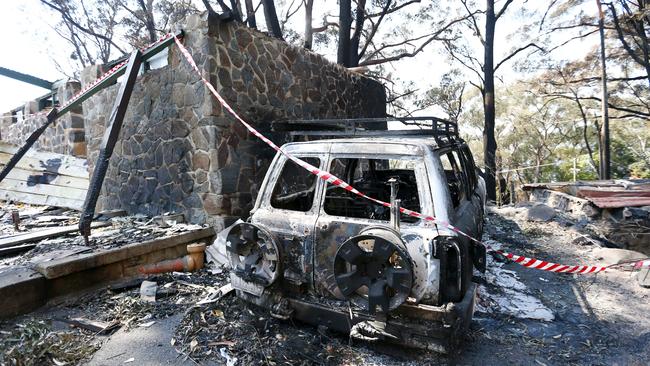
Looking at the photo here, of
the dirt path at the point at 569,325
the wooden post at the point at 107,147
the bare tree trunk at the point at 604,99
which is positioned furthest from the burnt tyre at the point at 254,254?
the bare tree trunk at the point at 604,99

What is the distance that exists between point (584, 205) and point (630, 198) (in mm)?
980

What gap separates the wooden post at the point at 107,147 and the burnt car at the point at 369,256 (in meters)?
2.69

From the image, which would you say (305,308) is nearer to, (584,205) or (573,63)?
(584,205)

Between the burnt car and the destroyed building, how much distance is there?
2.41 m

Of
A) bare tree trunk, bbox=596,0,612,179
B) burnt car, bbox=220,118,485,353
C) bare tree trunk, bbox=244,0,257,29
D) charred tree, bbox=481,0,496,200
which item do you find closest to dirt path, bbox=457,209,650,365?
burnt car, bbox=220,118,485,353

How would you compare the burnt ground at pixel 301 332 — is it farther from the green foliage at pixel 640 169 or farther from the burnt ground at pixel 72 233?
the green foliage at pixel 640 169

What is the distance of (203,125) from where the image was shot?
222 inches

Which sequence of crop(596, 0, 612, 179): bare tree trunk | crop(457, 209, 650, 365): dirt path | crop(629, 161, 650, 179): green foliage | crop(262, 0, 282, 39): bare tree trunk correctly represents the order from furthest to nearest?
crop(629, 161, 650, 179): green foliage
crop(596, 0, 612, 179): bare tree trunk
crop(262, 0, 282, 39): bare tree trunk
crop(457, 209, 650, 365): dirt path

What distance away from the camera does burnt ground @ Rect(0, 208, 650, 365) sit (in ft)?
9.63

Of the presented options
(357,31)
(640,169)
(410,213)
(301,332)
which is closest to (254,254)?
(301,332)

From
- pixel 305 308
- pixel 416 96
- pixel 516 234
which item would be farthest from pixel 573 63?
pixel 305 308

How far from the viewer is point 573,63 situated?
18344mm

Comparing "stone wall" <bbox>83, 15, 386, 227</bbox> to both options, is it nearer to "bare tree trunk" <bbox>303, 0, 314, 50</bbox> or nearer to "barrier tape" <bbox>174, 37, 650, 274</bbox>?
"barrier tape" <bbox>174, 37, 650, 274</bbox>

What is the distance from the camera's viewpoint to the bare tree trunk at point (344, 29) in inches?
472
